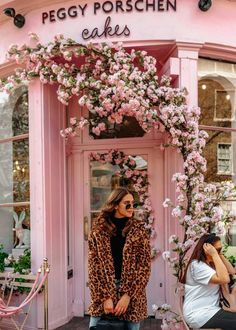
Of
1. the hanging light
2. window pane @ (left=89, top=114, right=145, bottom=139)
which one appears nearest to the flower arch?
the hanging light

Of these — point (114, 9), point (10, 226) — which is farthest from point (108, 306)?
point (114, 9)

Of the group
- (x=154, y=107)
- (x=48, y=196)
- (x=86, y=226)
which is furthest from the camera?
(x=86, y=226)

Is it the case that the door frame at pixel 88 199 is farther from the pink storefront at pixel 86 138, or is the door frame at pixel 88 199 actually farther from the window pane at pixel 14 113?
the window pane at pixel 14 113

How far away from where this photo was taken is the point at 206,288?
391 centimetres

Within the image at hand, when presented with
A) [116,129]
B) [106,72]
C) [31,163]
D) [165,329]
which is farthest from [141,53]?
[165,329]

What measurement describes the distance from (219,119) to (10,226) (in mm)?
2911

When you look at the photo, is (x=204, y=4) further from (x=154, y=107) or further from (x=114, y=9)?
(x=154, y=107)

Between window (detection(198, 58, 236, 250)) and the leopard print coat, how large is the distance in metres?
1.90

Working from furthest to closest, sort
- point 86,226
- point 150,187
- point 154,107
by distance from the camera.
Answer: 1. point 86,226
2. point 150,187
3. point 154,107

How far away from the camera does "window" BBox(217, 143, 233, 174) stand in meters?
5.69

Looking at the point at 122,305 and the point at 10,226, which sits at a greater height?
the point at 10,226

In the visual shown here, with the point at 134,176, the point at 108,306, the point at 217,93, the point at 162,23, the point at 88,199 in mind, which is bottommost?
the point at 108,306

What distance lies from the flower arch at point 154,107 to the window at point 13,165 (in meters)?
1.08

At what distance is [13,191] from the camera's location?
6168 millimetres
